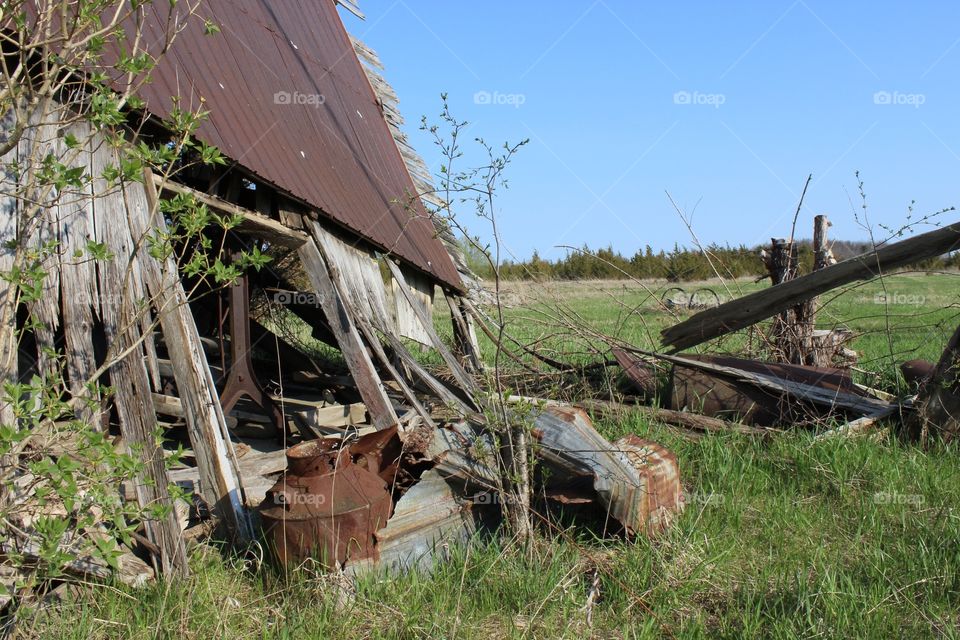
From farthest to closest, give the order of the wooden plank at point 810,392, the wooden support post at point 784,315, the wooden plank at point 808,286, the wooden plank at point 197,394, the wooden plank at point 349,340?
the wooden support post at point 784,315, the wooden plank at point 810,392, the wooden plank at point 808,286, the wooden plank at point 349,340, the wooden plank at point 197,394

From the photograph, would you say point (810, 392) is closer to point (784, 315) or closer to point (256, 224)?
point (784, 315)

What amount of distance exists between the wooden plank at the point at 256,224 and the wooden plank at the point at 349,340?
116 millimetres

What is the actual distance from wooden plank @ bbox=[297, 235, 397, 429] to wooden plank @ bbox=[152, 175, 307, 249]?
4.6 inches

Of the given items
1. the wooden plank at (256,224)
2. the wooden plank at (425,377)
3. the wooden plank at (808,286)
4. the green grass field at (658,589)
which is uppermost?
the wooden plank at (256,224)

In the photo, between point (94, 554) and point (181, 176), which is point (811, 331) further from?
point (94, 554)

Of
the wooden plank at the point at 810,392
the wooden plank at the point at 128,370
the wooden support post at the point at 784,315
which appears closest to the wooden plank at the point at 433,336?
the wooden plank at the point at 810,392

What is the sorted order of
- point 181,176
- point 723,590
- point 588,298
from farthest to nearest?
point 588,298 < point 181,176 < point 723,590

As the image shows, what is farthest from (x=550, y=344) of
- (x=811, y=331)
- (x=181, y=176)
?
(x=181, y=176)

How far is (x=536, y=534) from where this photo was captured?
14.6 ft

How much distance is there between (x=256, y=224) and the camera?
17.6 ft

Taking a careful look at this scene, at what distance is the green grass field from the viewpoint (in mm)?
3518

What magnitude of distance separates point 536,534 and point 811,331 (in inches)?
196

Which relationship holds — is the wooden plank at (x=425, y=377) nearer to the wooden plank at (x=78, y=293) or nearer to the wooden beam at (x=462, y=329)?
the wooden beam at (x=462, y=329)

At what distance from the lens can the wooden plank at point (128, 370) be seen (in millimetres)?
4023
